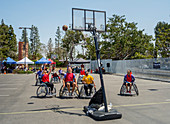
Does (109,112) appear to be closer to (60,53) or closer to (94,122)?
(94,122)

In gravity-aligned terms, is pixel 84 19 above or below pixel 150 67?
above

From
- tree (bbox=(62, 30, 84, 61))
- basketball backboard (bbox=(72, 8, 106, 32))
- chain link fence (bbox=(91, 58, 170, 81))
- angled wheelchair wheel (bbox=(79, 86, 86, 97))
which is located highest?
tree (bbox=(62, 30, 84, 61))

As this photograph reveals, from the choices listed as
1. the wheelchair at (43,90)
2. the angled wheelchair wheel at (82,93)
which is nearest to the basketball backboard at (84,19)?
the angled wheelchair wheel at (82,93)

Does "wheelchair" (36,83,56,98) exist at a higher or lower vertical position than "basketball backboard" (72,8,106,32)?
lower

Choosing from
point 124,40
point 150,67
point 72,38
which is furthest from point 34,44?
point 150,67

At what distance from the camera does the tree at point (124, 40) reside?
135 feet

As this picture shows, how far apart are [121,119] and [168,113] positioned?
1.93 m

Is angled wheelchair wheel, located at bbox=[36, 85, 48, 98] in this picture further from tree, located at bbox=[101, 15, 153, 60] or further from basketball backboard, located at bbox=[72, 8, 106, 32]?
tree, located at bbox=[101, 15, 153, 60]

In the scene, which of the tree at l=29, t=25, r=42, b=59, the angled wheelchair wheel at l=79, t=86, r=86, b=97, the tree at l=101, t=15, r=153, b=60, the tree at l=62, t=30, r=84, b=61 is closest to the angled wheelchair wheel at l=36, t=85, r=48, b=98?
the angled wheelchair wheel at l=79, t=86, r=86, b=97

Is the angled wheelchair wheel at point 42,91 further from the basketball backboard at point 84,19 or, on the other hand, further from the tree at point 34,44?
the tree at point 34,44

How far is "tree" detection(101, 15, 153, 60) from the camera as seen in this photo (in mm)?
41119

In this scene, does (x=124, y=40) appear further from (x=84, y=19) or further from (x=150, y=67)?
(x=84, y=19)

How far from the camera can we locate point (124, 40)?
132 feet

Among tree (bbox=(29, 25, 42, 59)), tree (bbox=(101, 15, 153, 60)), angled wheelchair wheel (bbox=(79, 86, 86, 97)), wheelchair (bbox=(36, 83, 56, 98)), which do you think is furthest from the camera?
tree (bbox=(29, 25, 42, 59))
